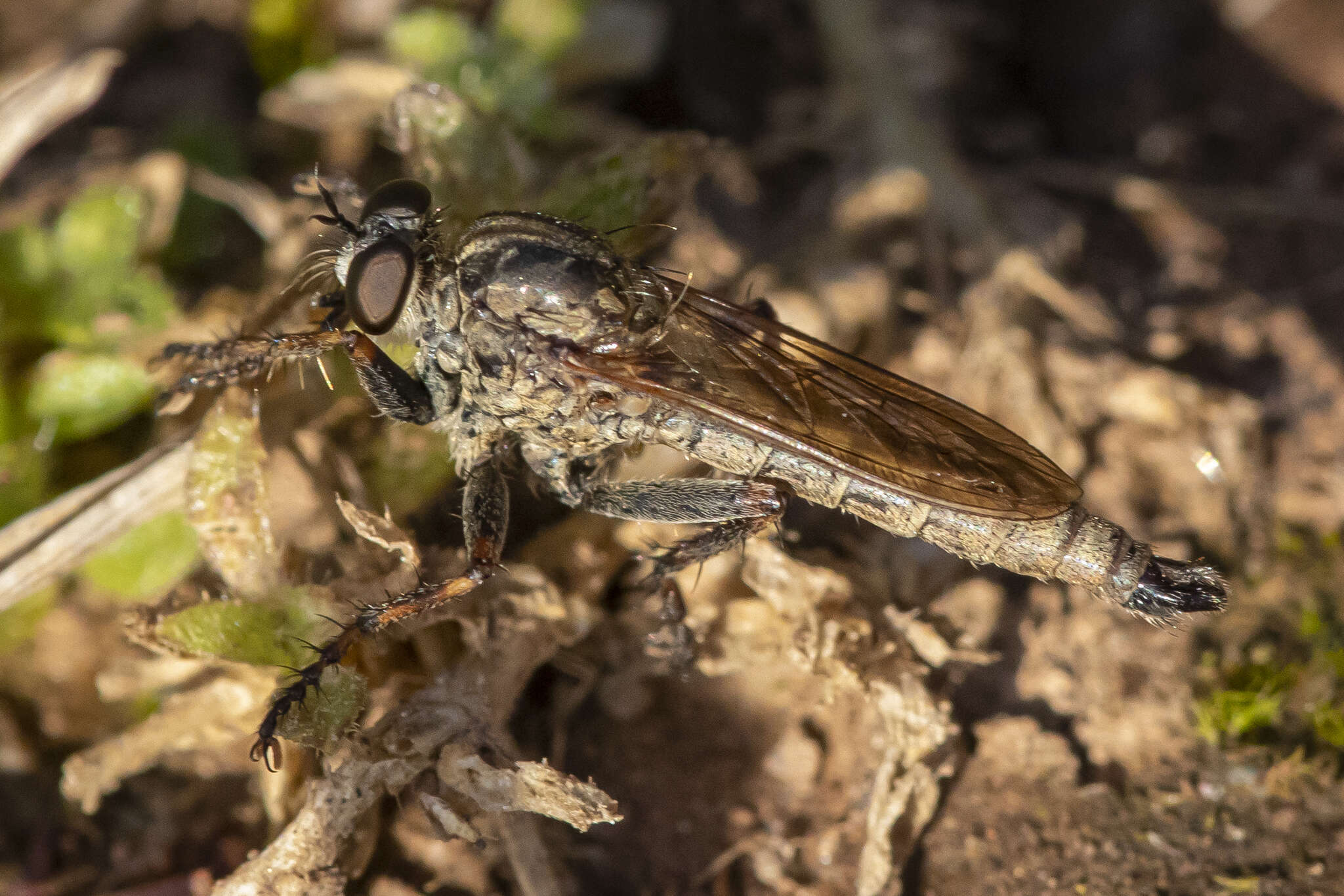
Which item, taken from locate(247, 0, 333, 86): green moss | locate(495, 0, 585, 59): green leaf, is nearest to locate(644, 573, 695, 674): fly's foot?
locate(495, 0, 585, 59): green leaf

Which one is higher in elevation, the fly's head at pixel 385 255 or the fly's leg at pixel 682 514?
the fly's head at pixel 385 255

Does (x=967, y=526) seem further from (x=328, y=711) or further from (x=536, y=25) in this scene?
(x=536, y=25)

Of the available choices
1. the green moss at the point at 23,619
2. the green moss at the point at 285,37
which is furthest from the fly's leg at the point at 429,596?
the green moss at the point at 285,37

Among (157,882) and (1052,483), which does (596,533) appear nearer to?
(1052,483)

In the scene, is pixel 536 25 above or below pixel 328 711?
above

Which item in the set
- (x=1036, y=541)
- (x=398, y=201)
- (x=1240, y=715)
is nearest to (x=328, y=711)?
(x=398, y=201)

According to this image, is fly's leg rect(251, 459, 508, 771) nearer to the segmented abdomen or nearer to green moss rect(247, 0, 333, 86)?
the segmented abdomen

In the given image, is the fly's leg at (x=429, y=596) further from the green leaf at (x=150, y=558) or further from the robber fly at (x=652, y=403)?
the green leaf at (x=150, y=558)
